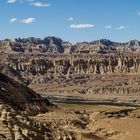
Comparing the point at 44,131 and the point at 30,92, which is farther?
the point at 30,92

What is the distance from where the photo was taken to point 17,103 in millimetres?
78000

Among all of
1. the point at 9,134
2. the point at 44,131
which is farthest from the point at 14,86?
the point at 9,134

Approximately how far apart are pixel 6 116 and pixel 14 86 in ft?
166

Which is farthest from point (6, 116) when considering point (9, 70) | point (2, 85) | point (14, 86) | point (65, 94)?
point (65, 94)

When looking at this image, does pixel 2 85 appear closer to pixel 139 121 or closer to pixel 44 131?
pixel 139 121

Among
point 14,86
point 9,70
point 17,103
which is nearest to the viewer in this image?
point 17,103

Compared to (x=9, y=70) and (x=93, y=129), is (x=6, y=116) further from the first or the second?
(x=9, y=70)

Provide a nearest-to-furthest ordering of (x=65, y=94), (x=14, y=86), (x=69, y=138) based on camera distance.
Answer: (x=69, y=138) → (x=14, y=86) → (x=65, y=94)

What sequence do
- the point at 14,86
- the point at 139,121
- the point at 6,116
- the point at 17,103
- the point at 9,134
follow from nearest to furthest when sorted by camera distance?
1. the point at 9,134
2. the point at 6,116
3. the point at 139,121
4. the point at 17,103
5. the point at 14,86

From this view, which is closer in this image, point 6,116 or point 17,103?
point 6,116

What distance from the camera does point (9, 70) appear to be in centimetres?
15238

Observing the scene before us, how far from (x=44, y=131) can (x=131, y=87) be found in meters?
149

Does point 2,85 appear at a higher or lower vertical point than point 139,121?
higher

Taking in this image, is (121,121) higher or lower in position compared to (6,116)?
lower
